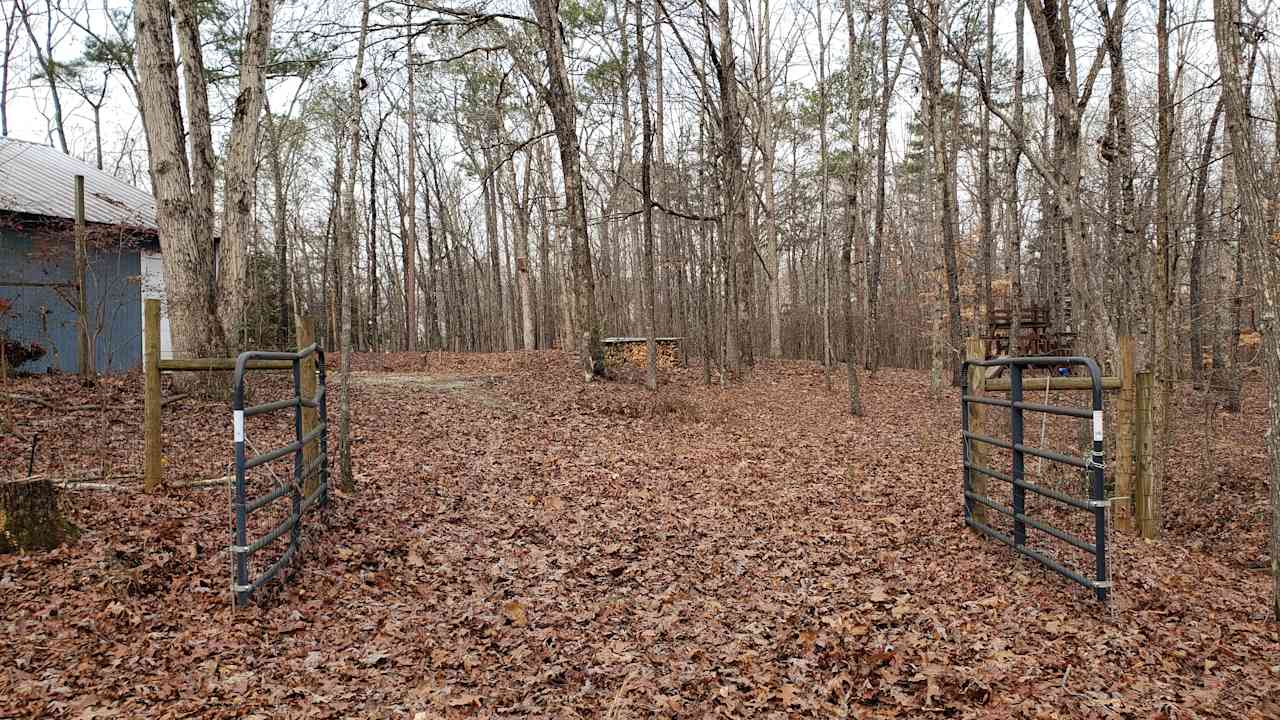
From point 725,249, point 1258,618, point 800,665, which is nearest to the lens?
point 800,665

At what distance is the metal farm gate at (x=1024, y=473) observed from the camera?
4.39 metres

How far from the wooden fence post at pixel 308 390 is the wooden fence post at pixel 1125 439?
21.3 feet

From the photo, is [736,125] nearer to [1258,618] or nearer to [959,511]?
[959,511]

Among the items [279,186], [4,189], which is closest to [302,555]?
[4,189]

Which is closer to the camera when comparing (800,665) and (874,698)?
(874,698)

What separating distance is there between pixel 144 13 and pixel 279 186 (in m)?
17.0

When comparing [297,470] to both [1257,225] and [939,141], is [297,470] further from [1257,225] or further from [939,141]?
[939,141]

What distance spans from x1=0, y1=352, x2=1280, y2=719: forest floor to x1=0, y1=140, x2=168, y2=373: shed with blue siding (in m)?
5.96

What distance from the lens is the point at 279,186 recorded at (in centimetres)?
2427

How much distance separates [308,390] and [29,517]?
186 cm

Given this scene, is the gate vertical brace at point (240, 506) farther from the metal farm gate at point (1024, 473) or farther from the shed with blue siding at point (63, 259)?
the shed with blue siding at point (63, 259)

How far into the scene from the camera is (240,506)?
Result: 4.09 meters

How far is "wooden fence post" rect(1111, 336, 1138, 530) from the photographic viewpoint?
5898mm

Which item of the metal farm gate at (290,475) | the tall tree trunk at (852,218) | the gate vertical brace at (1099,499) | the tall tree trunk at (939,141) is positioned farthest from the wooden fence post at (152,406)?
the tall tree trunk at (939,141)
